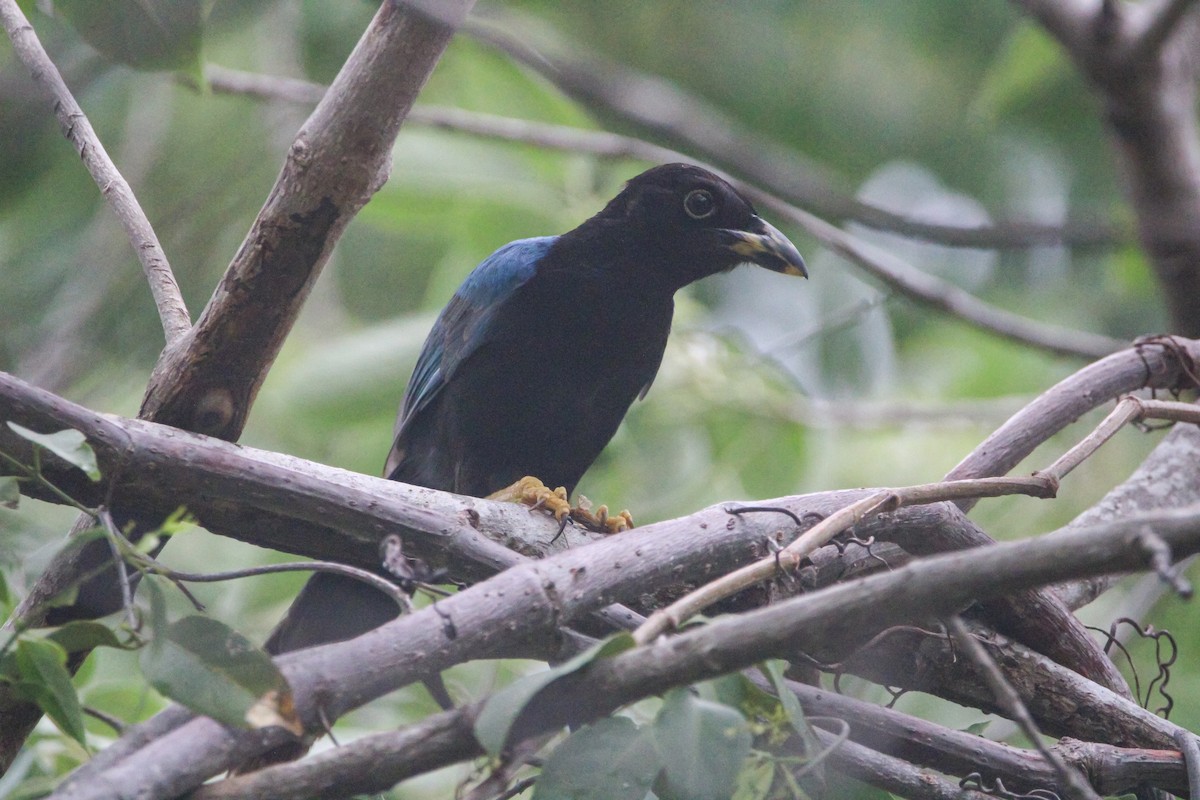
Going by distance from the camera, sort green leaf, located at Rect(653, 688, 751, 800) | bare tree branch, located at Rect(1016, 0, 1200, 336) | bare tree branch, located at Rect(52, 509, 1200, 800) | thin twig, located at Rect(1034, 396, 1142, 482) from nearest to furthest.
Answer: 1. bare tree branch, located at Rect(52, 509, 1200, 800)
2. green leaf, located at Rect(653, 688, 751, 800)
3. thin twig, located at Rect(1034, 396, 1142, 482)
4. bare tree branch, located at Rect(1016, 0, 1200, 336)

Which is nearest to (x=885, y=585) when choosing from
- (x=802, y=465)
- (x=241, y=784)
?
(x=241, y=784)

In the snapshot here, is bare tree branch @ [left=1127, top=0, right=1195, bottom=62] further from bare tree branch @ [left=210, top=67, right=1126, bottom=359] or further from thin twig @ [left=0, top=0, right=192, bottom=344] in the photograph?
thin twig @ [left=0, top=0, right=192, bottom=344]

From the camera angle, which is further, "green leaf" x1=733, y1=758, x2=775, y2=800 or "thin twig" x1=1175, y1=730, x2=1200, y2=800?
"thin twig" x1=1175, y1=730, x2=1200, y2=800

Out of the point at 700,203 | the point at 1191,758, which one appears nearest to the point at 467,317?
the point at 700,203

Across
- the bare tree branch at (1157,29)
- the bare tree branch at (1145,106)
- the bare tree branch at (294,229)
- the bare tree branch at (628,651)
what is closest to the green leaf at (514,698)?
the bare tree branch at (628,651)

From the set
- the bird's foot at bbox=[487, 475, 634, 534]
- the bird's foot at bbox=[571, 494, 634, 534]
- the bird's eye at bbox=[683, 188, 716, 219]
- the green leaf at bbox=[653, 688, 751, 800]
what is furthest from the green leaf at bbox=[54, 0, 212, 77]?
the green leaf at bbox=[653, 688, 751, 800]

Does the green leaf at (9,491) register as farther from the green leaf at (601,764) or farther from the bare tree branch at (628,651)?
the green leaf at (601,764)

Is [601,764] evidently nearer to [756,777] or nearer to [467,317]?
[756,777]

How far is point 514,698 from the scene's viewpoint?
5.71 feet

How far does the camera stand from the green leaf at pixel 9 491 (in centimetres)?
209

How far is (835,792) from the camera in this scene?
233 centimetres

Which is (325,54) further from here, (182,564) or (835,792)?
(835,792)

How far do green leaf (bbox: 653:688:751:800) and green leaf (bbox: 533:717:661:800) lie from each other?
8 centimetres

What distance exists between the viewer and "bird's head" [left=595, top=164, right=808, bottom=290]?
4289 millimetres
